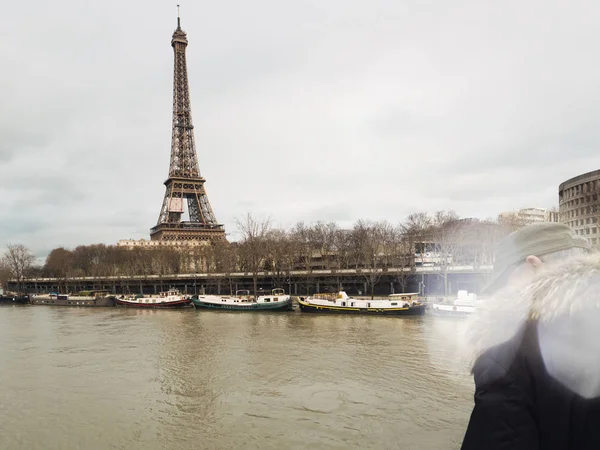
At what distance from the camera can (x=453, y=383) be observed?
603 inches

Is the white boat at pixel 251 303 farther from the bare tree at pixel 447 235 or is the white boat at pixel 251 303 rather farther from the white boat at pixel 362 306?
the bare tree at pixel 447 235

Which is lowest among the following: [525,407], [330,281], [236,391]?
[236,391]

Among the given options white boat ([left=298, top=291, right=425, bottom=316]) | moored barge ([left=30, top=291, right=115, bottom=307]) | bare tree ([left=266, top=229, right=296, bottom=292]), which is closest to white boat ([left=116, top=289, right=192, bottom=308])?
moored barge ([left=30, top=291, right=115, bottom=307])

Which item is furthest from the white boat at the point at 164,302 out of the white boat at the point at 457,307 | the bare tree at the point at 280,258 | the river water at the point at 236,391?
the white boat at the point at 457,307

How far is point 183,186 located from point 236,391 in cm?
8199

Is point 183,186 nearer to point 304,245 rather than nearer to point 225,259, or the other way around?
point 225,259

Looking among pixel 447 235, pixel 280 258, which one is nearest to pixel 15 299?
pixel 280 258

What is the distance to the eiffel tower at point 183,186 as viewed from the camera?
9062cm

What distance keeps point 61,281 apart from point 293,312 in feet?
207

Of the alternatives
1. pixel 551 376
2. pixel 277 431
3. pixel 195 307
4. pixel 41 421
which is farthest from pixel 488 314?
pixel 195 307

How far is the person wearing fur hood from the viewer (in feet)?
4.55

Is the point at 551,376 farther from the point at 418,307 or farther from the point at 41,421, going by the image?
the point at 418,307

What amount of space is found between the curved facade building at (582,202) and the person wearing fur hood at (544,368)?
261 feet

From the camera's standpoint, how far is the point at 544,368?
1.43 metres
